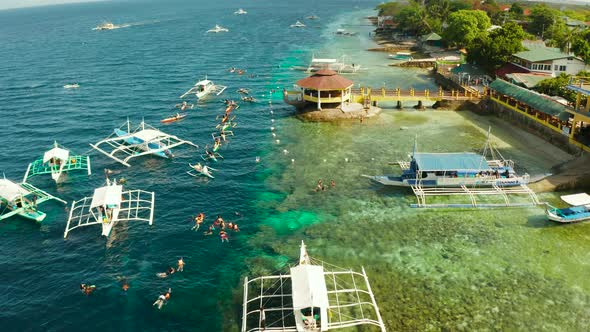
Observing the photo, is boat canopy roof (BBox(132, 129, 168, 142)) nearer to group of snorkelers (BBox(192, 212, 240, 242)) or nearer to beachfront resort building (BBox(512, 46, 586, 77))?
group of snorkelers (BBox(192, 212, 240, 242))

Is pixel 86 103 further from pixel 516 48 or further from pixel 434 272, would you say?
pixel 516 48

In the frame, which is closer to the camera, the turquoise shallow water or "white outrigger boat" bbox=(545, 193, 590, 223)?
the turquoise shallow water

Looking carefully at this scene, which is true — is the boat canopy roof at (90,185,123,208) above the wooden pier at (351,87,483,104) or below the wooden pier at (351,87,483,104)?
below

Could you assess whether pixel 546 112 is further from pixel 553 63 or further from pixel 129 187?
pixel 129 187

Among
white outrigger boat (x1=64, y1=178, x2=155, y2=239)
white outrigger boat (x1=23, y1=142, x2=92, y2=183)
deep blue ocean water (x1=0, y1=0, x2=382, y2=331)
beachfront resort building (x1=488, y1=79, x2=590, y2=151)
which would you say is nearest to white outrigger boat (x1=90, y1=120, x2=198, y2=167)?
deep blue ocean water (x1=0, y1=0, x2=382, y2=331)

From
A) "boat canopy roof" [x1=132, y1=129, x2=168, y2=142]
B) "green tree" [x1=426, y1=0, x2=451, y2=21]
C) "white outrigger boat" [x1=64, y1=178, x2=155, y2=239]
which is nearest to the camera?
"white outrigger boat" [x1=64, y1=178, x2=155, y2=239]

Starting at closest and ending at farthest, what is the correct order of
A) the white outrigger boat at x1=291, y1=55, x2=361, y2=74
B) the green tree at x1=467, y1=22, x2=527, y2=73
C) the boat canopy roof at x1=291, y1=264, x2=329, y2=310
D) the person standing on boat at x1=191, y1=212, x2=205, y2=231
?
1. the boat canopy roof at x1=291, y1=264, x2=329, y2=310
2. the person standing on boat at x1=191, y1=212, x2=205, y2=231
3. the green tree at x1=467, y1=22, x2=527, y2=73
4. the white outrigger boat at x1=291, y1=55, x2=361, y2=74
